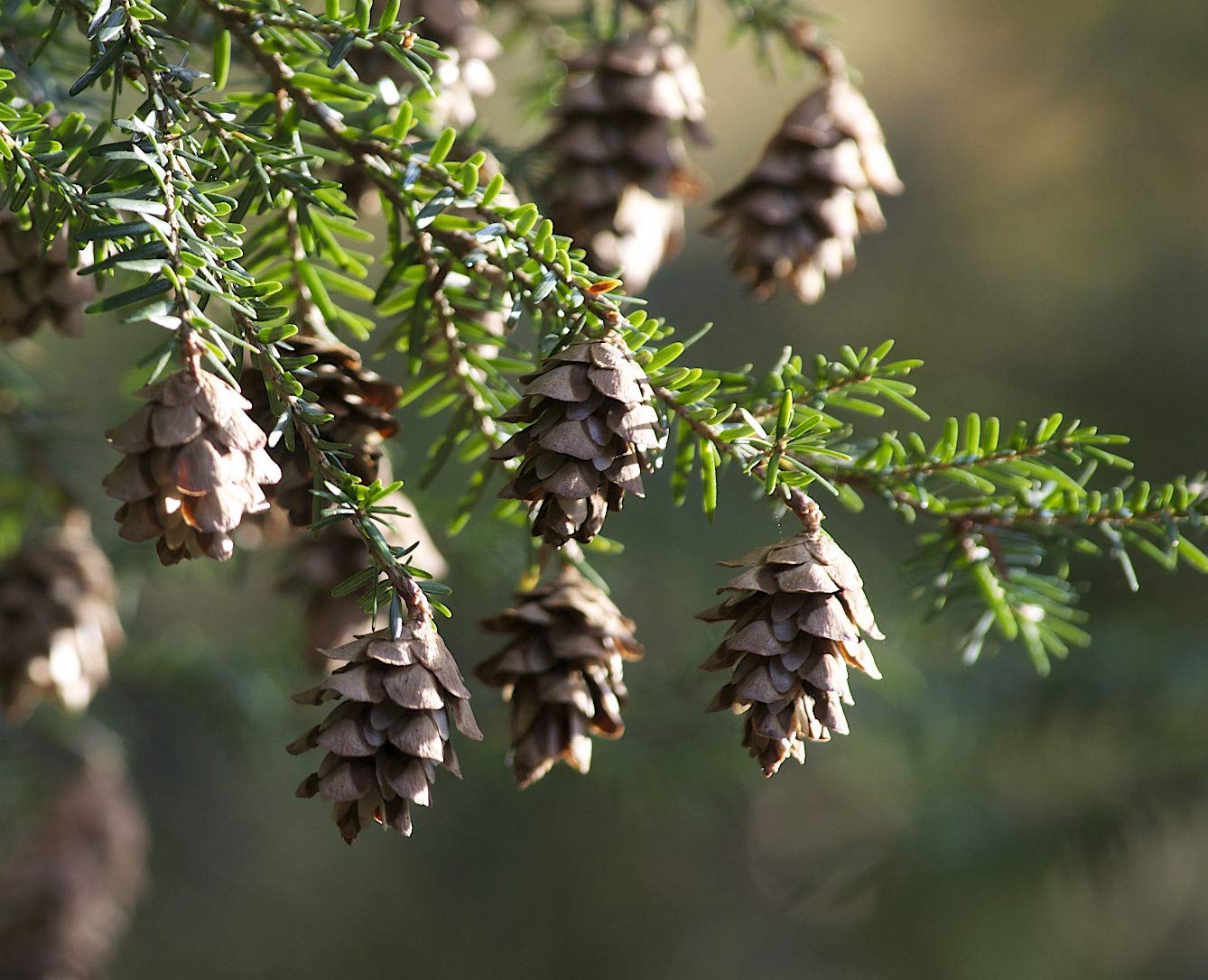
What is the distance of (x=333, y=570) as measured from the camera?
0.58 metres

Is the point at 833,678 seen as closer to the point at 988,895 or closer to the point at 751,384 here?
the point at 751,384

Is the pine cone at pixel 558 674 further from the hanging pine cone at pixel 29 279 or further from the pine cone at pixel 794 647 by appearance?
the hanging pine cone at pixel 29 279

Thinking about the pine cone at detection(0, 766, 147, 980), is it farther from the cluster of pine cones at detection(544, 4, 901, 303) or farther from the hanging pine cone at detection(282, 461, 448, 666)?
the cluster of pine cones at detection(544, 4, 901, 303)

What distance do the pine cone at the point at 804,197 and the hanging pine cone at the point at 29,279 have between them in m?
0.30

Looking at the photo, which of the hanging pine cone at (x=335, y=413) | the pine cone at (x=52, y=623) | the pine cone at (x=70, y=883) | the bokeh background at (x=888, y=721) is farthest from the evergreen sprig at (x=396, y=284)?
the pine cone at (x=70, y=883)

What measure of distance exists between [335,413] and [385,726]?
12 cm

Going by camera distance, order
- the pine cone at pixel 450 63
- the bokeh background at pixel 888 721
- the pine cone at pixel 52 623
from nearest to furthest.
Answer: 1. the pine cone at pixel 450 63
2. the pine cone at pixel 52 623
3. the bokeh background at pixel 888 721

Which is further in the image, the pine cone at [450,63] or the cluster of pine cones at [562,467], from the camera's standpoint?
the pine cone at [450,63]

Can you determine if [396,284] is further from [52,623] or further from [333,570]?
[52,623]

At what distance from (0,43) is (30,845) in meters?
0.76

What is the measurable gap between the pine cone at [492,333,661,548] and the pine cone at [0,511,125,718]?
16.7 inches

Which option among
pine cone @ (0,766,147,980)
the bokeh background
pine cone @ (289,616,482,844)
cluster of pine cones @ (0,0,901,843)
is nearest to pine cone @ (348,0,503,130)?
cluster of pine cones @ (0,0,901,843)

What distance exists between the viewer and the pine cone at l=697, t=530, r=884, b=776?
0.35 metres

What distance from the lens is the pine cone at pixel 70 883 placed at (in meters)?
0.91
